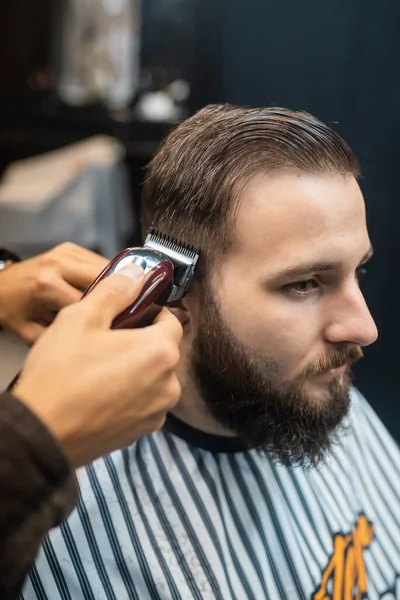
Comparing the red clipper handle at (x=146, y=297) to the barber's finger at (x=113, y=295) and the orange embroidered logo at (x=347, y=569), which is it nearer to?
the barber's finger at (x=113, y=295)

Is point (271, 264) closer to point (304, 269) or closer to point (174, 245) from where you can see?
point (304, 269)

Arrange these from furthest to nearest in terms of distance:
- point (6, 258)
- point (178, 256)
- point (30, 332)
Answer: point (6, 258) → point (30, 332) → point (178, 256)

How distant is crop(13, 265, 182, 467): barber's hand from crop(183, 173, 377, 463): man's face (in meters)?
0.35

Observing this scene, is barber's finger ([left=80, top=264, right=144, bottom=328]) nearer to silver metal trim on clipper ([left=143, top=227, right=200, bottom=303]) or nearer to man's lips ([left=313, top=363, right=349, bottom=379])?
silver metal trim on clipper ([left=143, top=227, right=200, bottom=303])

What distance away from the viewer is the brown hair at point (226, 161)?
1133 millimetres

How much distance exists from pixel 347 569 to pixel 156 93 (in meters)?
2.96

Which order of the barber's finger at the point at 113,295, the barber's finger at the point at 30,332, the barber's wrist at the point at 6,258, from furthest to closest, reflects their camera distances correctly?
the barber's wrist at the point at 6,258, the barber's finger at the point at 30,332, the barber's finger at the point at 113,295

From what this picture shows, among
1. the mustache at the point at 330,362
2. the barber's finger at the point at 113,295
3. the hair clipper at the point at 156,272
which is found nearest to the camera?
the barber's finger at the point at 113,295

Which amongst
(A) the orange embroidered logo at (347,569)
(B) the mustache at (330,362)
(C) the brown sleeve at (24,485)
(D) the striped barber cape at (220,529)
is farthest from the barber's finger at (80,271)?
(A) the orange embroidered logo at (347,569)

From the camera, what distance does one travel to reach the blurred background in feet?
5.46

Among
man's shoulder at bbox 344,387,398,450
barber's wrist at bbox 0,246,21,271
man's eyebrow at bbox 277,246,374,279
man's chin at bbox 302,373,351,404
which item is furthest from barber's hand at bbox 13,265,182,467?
man's shoulder at bbox 344,387,398,450

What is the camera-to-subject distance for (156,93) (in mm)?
3688

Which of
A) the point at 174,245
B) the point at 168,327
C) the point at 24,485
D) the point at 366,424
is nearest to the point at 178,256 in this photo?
the point at 174,245

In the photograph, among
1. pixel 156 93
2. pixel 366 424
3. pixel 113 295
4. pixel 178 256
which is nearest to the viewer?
pixel 113 295
